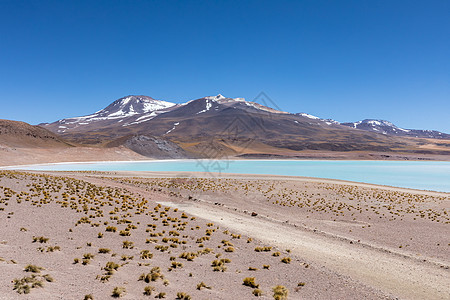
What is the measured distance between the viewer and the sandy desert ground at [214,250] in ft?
29.4

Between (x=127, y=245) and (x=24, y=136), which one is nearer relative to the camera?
(x=127, y=245)

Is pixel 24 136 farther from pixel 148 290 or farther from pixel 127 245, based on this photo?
pixel 148 290

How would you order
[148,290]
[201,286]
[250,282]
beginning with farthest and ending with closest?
[250,282] < [201,286] < [148,290]

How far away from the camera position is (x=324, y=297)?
9.23 metres

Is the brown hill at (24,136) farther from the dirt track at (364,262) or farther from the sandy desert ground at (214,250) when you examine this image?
the dirt track at (364,262)

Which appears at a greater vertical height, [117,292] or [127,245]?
[117,292]

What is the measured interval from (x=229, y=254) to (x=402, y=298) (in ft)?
20.5

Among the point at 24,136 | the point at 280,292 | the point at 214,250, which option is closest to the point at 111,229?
the point at 214,250

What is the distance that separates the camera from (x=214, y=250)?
531 inches

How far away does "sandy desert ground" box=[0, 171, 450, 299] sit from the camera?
8969 millimetres

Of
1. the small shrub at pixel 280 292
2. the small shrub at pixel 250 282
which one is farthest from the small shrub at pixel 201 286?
the small shrub at pixel 280 292

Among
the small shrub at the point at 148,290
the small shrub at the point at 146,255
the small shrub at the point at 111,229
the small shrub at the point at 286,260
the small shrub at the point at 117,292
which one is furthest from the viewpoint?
the small shrub at the point at 111,229

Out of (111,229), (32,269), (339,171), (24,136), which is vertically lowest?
(111,229)

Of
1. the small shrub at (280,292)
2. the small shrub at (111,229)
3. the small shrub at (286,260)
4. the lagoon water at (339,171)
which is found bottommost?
the small shrub at (286,260)
